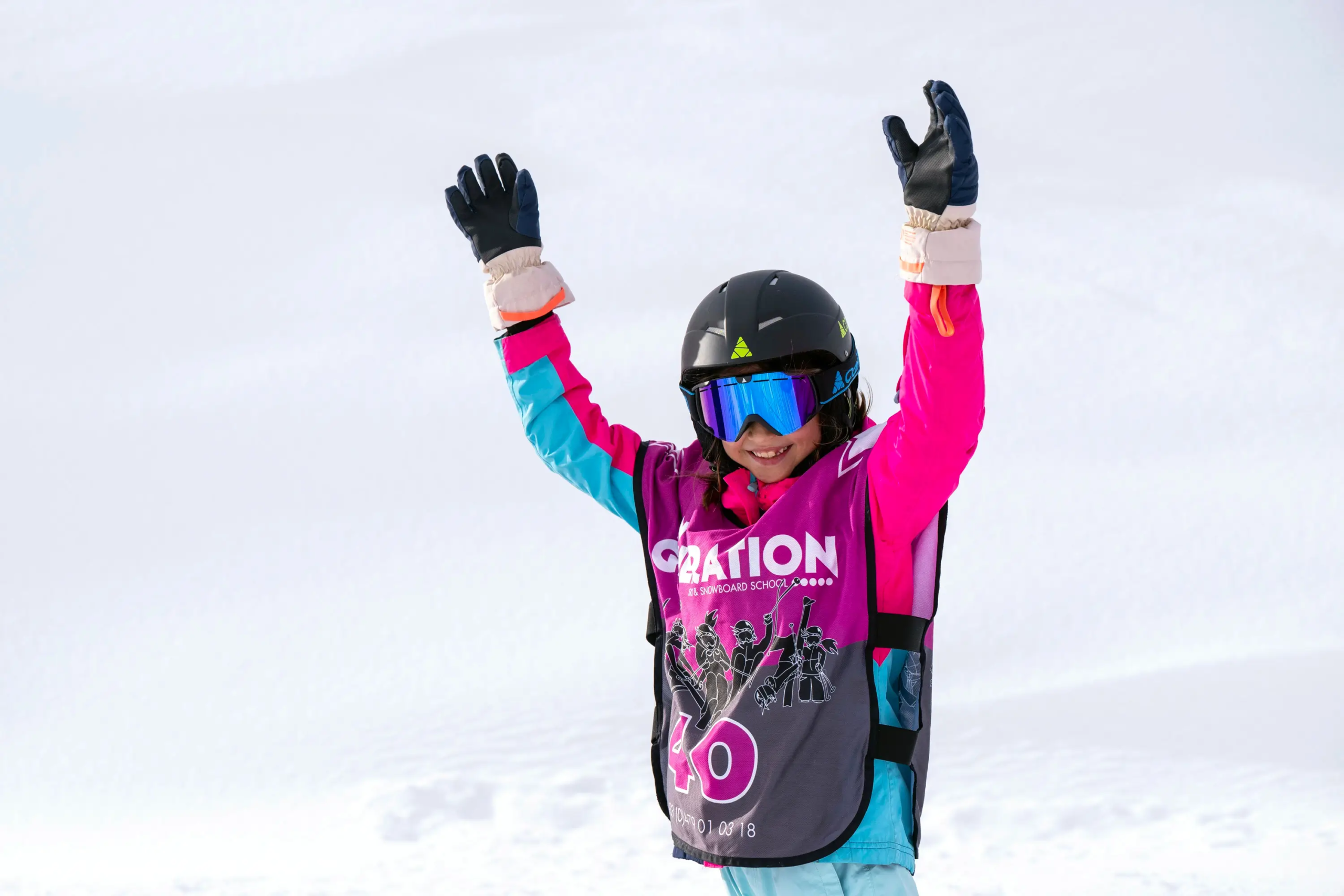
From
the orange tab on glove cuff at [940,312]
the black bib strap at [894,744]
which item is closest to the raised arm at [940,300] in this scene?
the orange tab on glove cuff at [940,312]

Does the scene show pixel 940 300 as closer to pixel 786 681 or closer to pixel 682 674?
pixel 786 681

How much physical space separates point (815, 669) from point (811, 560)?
0.21 m

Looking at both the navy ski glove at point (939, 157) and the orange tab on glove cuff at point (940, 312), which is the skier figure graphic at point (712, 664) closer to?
the orange tab on glove cuff at point (940, 312)

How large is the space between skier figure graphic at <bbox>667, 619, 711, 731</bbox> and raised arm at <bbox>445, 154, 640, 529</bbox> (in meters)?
0.33

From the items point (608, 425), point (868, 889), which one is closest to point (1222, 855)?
point (868, 889)

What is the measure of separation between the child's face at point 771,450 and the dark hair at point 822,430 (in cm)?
2

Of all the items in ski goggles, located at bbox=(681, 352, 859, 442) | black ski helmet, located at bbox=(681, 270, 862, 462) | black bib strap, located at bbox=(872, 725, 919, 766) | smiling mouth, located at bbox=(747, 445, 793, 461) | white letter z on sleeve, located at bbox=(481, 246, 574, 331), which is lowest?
black bib strap, located at bbox=(872, 725, 919, 766)

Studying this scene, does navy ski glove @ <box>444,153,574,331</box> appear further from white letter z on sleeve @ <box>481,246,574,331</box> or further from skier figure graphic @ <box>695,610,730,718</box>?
skier figure graphic @ <box>695,610,730,718</box>

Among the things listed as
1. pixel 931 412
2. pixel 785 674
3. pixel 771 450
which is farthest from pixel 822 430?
pixel 785 674

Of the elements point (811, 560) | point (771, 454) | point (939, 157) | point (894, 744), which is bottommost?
point (894, 744)

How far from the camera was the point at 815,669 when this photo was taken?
2717 millimetres

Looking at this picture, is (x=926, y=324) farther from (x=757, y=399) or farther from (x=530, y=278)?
(x=530, y=278)

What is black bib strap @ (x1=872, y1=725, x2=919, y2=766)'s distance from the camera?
2.72 m

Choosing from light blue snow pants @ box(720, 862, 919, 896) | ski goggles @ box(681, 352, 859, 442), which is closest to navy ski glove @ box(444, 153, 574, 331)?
ski goggles @ box(681, 352, 859, 442)
